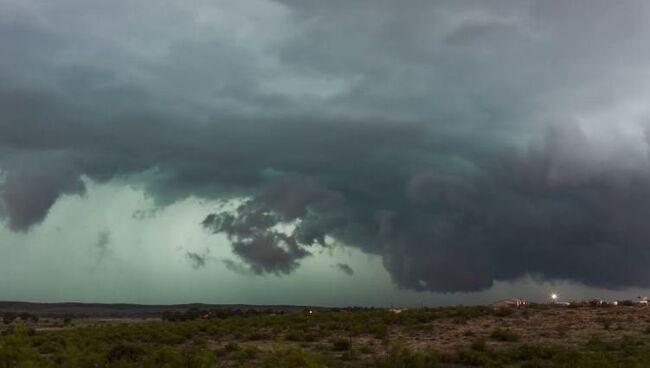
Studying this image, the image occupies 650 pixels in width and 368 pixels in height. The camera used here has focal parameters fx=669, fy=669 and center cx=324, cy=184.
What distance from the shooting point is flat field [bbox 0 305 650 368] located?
30.8 metres

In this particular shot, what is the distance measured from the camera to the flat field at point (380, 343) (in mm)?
30828

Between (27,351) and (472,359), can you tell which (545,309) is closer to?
(472,359)

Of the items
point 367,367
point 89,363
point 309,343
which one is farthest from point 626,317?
point 89,363

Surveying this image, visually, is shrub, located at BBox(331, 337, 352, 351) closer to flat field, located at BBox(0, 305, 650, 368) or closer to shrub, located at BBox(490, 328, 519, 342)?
flat field, located at BBox(0, 305, 650, 368)

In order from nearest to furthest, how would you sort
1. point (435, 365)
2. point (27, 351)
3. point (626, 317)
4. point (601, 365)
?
point (601, 365) < point (435, 365) < point (27, 351) < point (626, 317)

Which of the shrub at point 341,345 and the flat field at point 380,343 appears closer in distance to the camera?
the flat field at point 380,343

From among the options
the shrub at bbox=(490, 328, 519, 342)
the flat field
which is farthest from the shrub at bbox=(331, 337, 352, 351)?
the shrub at bbox=(490, 328, 519, 342)

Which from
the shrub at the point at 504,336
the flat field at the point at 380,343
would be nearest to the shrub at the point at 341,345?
the flat field at the point at 380,343

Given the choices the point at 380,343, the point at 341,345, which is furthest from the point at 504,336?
the point at 341,345

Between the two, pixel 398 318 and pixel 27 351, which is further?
pixel 398 318

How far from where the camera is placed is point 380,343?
41406 mm

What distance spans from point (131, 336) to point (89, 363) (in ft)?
57.1

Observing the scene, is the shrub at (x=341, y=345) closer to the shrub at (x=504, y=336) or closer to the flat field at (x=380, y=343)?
the flat field at (x=380, y=343)

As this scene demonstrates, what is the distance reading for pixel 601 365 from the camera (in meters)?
27.6
